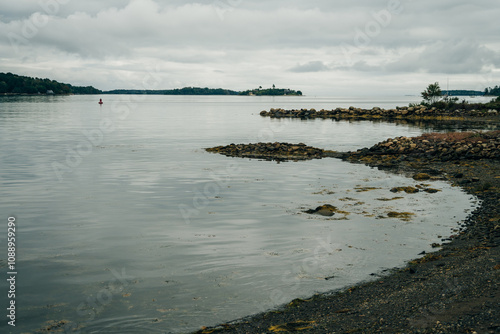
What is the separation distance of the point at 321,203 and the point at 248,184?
638 centimetres

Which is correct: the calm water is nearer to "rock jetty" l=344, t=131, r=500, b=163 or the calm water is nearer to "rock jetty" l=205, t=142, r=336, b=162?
"rock jetty" l=205, t=142, r=336, b=162

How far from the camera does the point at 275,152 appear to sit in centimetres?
4156

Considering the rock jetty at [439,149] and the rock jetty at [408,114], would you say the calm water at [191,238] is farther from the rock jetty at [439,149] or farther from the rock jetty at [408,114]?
the rock jetty at [408,114]

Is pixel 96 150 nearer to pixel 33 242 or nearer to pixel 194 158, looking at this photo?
pixel 194 158

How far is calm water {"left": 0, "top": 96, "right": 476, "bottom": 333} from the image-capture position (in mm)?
10508

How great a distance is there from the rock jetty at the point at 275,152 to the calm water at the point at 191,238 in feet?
22.0

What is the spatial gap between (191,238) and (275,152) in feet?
86.1

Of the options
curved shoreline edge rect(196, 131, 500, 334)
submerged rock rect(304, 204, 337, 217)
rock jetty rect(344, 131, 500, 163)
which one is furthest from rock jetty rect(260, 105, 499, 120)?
curved shoreline edge rect(196, 131, 500, 334)

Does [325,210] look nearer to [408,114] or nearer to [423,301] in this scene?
[423,301]

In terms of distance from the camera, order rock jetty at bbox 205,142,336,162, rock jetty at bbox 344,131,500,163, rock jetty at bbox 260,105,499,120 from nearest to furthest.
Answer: rock jetty at bbox 344,131,500,163
rock jetty at bbox 205,142,336,162
rock jetty at bbox 260,105,499,120

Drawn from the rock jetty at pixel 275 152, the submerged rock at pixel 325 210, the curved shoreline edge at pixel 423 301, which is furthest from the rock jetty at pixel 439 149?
the curved shoreline edge at pixel 423 301

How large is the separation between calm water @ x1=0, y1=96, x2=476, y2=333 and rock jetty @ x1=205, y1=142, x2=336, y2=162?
670 centimetres

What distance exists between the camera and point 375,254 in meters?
14.2

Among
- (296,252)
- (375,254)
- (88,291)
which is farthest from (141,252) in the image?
(375,254)
